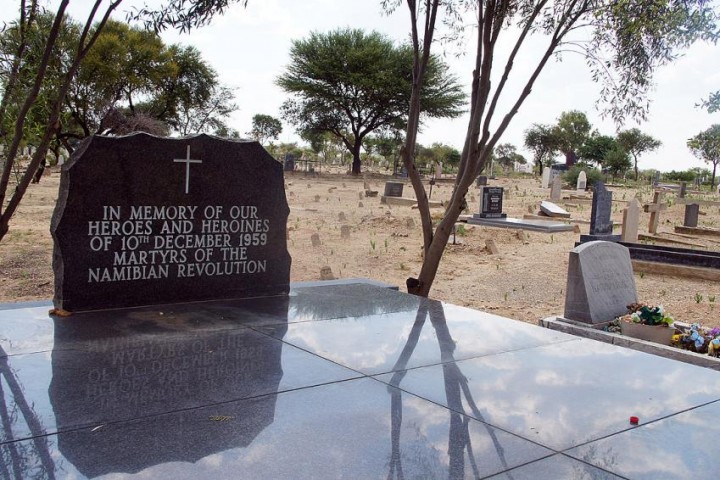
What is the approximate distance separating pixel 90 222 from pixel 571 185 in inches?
1509

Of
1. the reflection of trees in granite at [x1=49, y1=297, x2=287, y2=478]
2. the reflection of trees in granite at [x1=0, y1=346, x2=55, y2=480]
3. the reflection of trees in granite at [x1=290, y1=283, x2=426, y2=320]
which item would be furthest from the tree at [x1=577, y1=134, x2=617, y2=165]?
the reflection of trees in granite at [x1=0, y1=346, x2=55, y2=480]

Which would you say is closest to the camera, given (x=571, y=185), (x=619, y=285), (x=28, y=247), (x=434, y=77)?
(x=619, y=285)

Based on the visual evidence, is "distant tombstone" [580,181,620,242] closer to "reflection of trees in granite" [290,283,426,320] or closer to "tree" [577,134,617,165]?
"reflection of trees in granite" [290,283,426,320]

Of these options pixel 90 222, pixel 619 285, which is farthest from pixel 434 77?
pixel 90 222

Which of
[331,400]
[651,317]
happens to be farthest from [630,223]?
[331,400]

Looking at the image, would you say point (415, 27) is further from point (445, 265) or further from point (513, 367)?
point (445, 265)

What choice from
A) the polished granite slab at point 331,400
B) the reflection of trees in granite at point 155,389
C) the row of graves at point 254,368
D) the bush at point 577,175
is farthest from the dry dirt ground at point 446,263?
the bush at point 577,175

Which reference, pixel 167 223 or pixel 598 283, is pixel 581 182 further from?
pixel 167 223

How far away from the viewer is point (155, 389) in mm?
3332

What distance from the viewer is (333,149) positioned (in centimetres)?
8269

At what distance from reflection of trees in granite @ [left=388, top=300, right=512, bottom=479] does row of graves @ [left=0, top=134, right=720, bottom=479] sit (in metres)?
0.01

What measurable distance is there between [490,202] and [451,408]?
619 inches

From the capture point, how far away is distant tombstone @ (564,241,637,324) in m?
7.08

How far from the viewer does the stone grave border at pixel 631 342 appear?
18.8 ft
